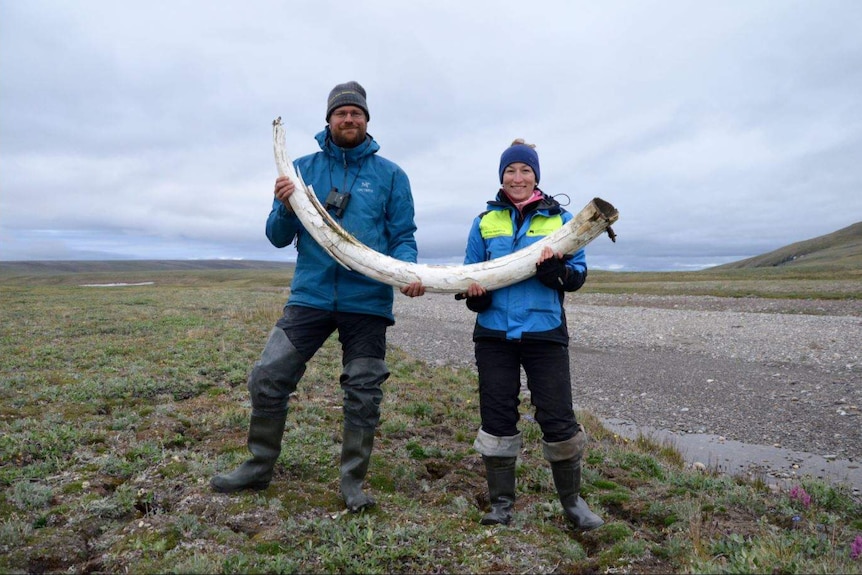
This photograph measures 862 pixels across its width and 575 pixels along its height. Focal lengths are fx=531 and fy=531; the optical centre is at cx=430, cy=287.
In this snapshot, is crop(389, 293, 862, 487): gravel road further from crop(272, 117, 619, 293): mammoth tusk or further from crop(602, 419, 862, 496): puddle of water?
crop(272, 117, 619, 293): mammoth tusk

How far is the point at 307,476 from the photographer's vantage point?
17.7 ft

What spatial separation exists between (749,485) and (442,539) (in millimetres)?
4151

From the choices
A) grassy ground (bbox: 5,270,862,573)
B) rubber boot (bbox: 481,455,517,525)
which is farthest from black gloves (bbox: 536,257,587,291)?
grassy ground (bbox: 5,270,862,573)

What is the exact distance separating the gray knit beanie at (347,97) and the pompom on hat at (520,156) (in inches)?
51.5

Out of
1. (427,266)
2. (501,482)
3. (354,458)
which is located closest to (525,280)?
(427,266)

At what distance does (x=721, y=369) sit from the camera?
14.5 m

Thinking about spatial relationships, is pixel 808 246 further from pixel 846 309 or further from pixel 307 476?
pixel 307 476

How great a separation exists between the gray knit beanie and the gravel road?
322 inches

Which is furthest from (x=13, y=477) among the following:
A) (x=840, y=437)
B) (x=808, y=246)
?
(x=808, y=246)

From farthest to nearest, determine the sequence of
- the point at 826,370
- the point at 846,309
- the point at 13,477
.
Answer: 1. the point at 846,309
2. the point at 826,370
3. the point at 13,477

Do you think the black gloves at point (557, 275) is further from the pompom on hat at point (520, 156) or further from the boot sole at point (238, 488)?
the boot sole at point (238, 488)

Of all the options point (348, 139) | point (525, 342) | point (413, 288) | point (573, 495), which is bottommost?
point (573, 495)

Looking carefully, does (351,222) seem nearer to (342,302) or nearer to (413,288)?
(342,302)

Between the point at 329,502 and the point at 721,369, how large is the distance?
518 inches
